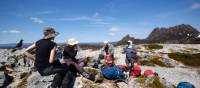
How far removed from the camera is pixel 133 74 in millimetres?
17031

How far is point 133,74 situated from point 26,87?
741cm

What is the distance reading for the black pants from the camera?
34.4 feet

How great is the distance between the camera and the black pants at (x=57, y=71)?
413 inches

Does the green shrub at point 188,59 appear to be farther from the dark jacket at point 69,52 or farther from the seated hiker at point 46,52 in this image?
the seated hiker at point 46,52

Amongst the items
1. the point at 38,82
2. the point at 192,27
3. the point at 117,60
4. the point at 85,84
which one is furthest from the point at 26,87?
the point at 192,27

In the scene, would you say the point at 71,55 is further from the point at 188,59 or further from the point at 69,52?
the point at 188,59

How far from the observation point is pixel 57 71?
1080 centimetres

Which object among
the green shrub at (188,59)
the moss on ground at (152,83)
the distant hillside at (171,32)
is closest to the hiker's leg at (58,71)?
the moss on ground at (152,83)

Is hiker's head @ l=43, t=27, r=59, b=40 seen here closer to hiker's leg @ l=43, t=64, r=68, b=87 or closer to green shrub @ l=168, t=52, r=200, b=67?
hiker's leg @ l=43, t=64, r=68, b=87

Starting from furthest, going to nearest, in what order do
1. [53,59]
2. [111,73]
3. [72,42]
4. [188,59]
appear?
[188,59] < [111,73] < [72,42] < [53,59]

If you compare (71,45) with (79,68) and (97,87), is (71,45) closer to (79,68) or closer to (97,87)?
(79,68)

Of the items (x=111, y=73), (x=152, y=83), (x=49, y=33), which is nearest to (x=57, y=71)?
(x=49, y=33)

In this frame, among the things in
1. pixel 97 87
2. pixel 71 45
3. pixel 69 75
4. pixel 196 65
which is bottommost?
pixel 196 65

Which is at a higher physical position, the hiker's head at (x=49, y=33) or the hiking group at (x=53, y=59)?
the hiker's head at (x=49, y=33)
